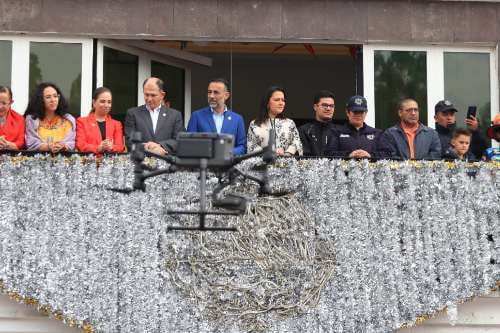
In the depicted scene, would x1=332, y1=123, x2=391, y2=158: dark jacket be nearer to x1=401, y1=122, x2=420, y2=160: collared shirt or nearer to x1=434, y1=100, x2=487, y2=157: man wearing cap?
x1=401, y1=122, x2=420, y2=160: collared shirt

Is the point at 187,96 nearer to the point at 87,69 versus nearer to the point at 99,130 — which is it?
the point at 87,69

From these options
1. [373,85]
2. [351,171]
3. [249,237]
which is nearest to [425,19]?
[373,85]

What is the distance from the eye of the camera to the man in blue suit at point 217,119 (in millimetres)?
12234

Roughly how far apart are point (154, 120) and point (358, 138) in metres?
2.17

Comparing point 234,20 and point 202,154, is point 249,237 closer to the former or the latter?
point 202,154

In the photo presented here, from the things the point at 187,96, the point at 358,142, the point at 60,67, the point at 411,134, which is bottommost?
the point at 358,142

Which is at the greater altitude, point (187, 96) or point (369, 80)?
point (369, 80)

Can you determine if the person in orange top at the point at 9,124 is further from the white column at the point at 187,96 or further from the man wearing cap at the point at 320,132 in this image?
the white column at the point at 187,96

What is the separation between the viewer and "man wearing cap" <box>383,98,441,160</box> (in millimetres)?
12273

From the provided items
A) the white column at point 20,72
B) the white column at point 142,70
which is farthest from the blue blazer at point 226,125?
the white column at point 20,72

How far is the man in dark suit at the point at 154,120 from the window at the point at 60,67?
2.32 meters

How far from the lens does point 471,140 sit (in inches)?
527

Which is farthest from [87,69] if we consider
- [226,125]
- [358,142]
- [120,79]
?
[358,142]

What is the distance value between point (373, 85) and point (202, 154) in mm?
6087
